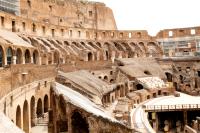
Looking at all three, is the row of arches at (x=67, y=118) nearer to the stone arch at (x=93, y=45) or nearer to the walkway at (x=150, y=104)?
the walkway at (x=150, y=104)

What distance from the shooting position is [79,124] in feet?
73.7

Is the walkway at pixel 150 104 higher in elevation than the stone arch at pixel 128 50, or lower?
lower

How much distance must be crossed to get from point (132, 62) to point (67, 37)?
12.0 m

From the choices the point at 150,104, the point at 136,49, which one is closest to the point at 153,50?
the point at 136,49

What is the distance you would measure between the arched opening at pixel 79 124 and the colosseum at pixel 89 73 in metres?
0.07

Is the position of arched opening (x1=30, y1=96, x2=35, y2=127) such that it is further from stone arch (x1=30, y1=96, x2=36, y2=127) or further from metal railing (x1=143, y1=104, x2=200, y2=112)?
metal railing (x1=143, y1=104, x2=200, y2=112)

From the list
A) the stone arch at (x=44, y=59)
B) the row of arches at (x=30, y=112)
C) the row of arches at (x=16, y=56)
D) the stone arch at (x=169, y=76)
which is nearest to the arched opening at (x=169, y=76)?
the stone arch at (x=169, y=76)

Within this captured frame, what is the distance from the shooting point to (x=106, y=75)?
4638cm

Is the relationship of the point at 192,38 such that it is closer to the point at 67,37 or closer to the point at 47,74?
the point at 67,37

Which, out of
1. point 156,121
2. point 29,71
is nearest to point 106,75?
point 156,121

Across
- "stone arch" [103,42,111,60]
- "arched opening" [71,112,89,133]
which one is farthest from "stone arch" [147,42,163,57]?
"arched opening" [71,112,89,133]

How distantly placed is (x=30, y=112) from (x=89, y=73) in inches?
599

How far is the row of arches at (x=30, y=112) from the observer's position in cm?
2150

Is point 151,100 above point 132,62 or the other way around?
the other way around
